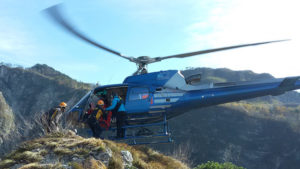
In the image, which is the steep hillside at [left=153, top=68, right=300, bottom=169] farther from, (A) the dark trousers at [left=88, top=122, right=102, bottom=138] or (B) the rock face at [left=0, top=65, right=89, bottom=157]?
(A) the dark trousers at [left=88, top=122, right=102, bottom=138]

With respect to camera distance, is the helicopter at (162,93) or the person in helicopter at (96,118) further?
the helicopter at (162,93)

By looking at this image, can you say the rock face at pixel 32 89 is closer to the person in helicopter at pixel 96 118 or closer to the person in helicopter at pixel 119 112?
the person in helicopter at pixel 119 112

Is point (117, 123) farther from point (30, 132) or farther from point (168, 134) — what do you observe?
point (30, 132)

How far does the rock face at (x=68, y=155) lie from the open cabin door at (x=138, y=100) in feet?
9.37

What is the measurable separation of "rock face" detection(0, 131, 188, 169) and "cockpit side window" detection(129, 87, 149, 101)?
10.5 feet

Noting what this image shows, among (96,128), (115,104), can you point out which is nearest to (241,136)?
(115,104)

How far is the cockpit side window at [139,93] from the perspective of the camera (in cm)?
1260

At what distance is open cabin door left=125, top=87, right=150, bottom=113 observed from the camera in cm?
1250

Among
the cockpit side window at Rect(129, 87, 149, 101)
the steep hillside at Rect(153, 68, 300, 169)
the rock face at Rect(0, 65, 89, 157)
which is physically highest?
the rock face at Rect(0, 65, 89, 157)

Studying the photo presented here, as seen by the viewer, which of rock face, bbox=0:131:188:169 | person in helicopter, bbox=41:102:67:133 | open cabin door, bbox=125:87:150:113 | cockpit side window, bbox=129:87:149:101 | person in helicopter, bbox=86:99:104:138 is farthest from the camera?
cockpit side window, bbox=129:87:149:101

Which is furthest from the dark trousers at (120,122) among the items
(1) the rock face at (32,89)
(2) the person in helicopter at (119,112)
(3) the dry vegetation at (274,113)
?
(1) the rock face at (32,89)

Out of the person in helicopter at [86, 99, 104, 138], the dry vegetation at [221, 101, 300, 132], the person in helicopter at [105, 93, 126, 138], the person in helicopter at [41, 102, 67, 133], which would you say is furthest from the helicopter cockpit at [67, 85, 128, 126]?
the dry vegetation at [221, 101, 300, 132]

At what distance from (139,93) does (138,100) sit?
12.3 inches

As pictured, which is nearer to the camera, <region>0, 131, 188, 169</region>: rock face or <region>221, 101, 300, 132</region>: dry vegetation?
<region>0, 131, 188, 169</region>: rock face
